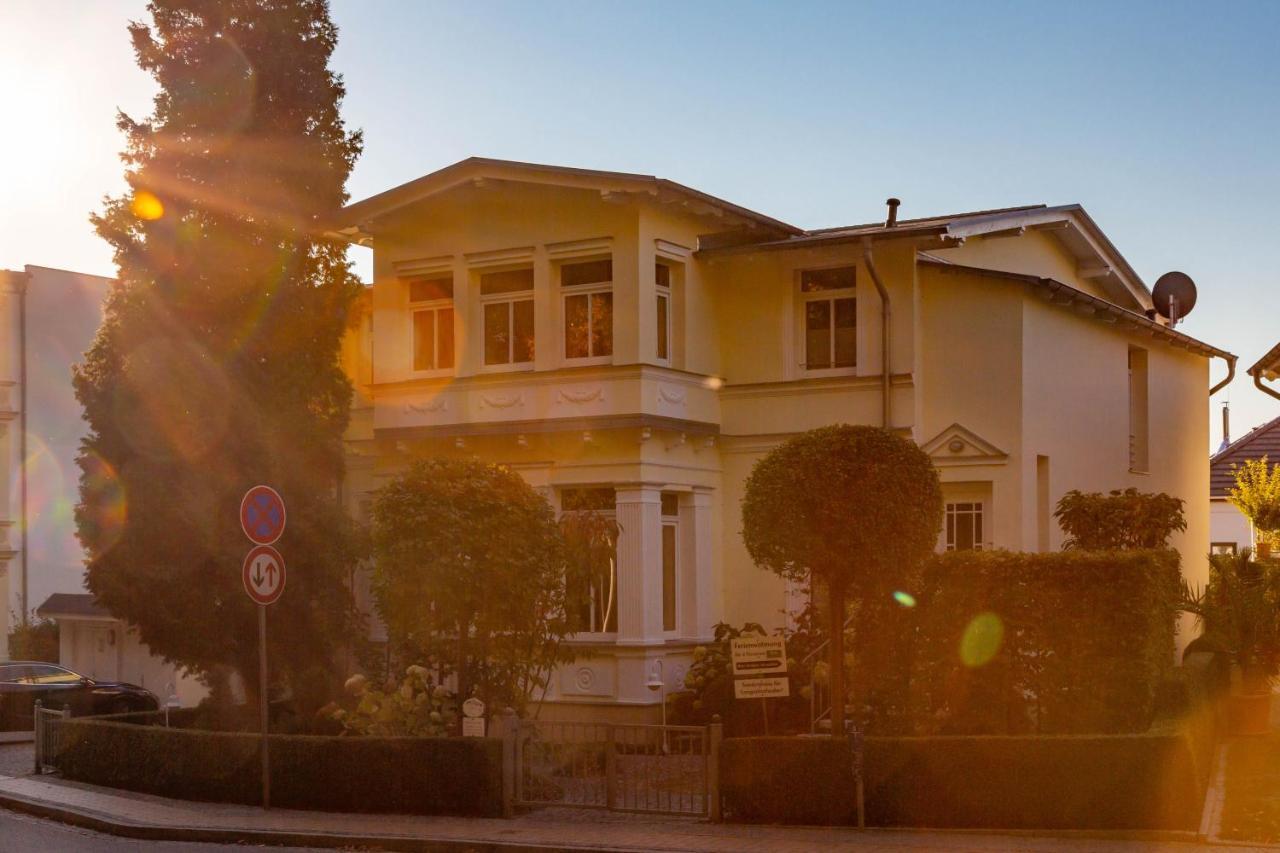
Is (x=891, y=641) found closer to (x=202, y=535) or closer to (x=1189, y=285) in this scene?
(x=202, y=535)

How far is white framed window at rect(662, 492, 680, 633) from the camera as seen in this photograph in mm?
22500

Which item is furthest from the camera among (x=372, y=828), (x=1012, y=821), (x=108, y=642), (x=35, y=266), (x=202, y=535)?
(x=35, y=266)

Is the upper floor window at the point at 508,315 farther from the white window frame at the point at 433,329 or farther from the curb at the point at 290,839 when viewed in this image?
the curb at the point at 290,839

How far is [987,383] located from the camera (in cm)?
2214

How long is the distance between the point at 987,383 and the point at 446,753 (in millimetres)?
9953

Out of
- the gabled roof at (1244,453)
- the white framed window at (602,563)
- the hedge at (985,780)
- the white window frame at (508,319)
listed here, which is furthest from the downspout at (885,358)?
the gabled roof at (1244,453)

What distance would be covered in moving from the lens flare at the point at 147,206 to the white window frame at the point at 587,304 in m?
5.61

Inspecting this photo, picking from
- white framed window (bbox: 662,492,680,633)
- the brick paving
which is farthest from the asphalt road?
white framed window (bbox: 662,492,680,633)

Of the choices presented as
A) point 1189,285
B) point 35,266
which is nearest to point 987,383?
point 1189,285

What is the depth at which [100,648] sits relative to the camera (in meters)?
34.5

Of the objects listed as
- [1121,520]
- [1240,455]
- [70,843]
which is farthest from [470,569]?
[1240,455]

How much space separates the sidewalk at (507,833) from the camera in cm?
1316

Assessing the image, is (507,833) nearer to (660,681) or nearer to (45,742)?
(660,681)

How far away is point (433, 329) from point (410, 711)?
321 inches
